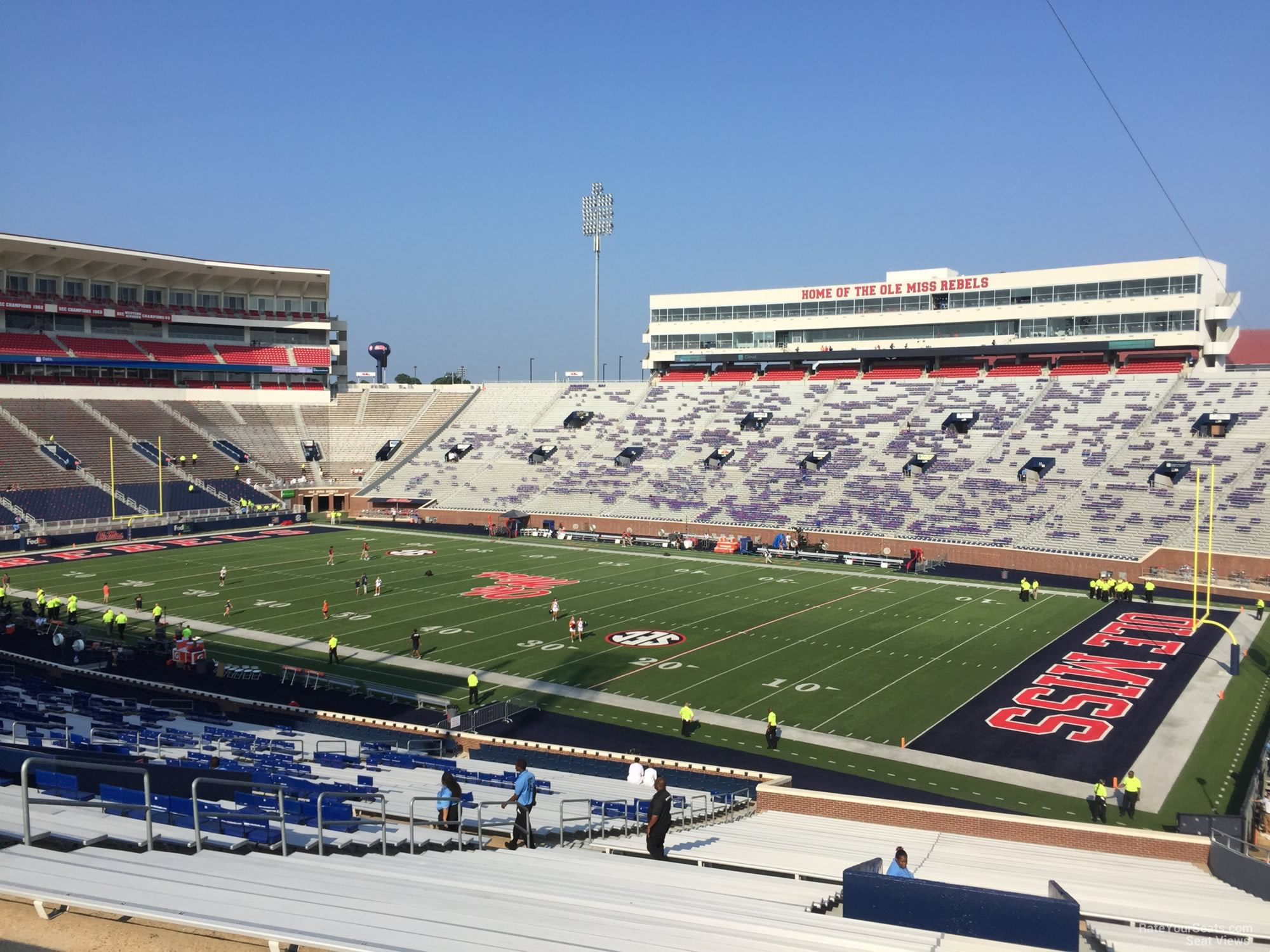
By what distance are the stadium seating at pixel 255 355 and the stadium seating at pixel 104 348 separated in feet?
20.7

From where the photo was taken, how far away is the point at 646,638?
105 feet

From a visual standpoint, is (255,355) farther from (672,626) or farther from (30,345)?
(672,626)

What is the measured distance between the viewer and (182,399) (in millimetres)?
71438

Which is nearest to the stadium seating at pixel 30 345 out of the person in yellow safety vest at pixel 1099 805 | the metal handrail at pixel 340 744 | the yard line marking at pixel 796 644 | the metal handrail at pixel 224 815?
the yard line marking at pixel 796 644

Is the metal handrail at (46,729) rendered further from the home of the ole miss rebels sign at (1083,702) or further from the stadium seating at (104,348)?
the stadium seating at (104,348)

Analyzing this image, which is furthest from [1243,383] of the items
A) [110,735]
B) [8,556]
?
[8,556]

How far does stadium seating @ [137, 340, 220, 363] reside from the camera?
237 feet

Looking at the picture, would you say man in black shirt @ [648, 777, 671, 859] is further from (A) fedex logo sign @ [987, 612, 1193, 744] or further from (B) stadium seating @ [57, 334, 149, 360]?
(B) stadium seating @ [57, 334, 149, 360]

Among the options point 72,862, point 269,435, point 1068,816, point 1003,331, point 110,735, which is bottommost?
point 1068,816

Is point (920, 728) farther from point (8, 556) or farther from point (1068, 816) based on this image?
point (8, 556)

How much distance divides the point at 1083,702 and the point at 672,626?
13.1 meters

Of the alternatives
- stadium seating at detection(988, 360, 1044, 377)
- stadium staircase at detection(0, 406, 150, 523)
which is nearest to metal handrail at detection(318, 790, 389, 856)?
stadium staircase at detection(0, 406, 150, 523)

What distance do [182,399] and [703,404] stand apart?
121 feet

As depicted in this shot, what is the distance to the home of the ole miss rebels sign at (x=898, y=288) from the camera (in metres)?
62.3
